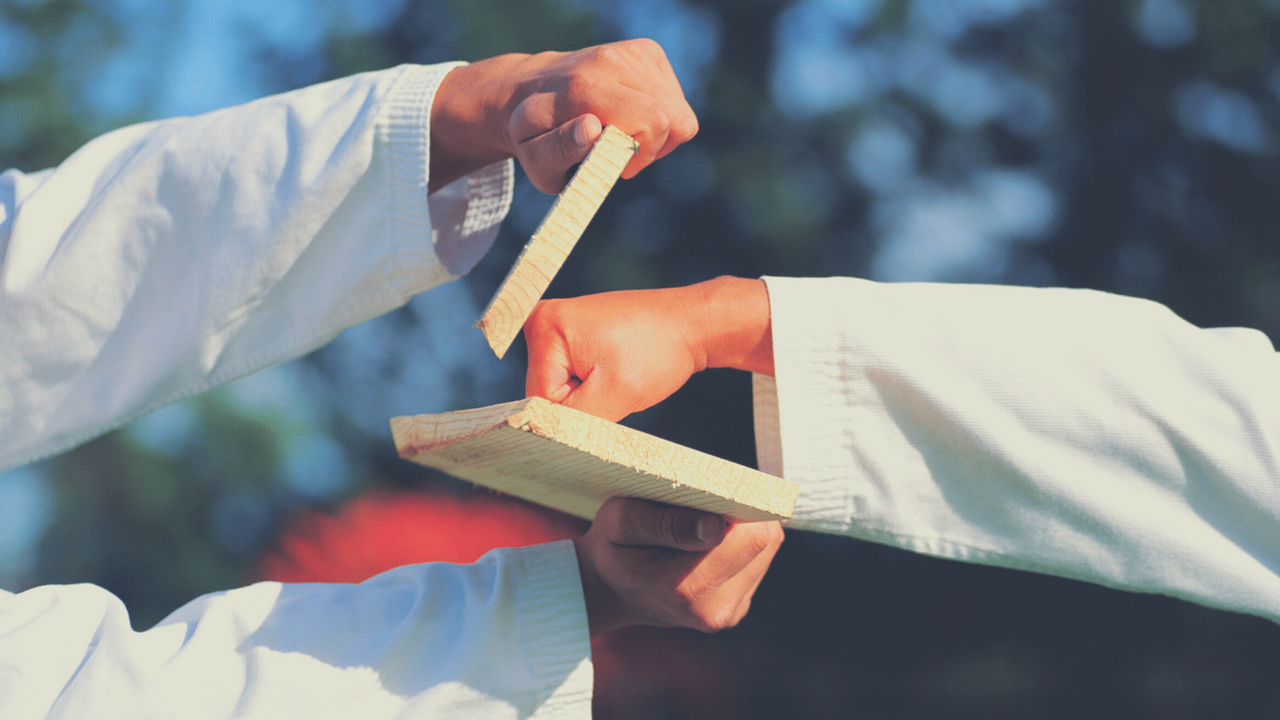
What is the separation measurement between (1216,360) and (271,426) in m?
2.64

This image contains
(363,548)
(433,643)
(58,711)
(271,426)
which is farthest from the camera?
(271,426)

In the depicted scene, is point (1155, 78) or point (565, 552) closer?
point (565, 552)

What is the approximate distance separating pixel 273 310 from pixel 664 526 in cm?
47

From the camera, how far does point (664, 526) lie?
71cm

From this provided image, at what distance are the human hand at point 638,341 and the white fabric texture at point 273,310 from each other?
0.76ft

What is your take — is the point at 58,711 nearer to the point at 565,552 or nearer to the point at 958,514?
the point at 565,552

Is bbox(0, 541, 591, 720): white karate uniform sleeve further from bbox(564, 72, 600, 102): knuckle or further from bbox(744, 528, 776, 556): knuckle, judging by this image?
bbox(564, 72, 600, 102): knuckle

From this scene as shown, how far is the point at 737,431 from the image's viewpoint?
6.45 feet

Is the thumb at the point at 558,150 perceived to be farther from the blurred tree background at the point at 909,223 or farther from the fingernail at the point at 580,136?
the blurred tree background at the point at 909,223

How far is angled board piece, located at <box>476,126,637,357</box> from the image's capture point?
0.54m

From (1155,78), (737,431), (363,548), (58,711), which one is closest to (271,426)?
(363,548)

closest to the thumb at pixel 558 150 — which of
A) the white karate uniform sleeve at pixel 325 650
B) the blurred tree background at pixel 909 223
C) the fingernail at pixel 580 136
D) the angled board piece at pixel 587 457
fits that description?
the fingernail at pixel 580 136

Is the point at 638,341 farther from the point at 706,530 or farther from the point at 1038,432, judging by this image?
the point at 1038,432

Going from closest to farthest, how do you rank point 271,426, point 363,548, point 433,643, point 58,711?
1. point 58,711
2. point 433,643
3. point 363,548
4. point 271,426
